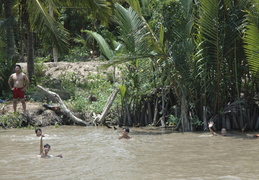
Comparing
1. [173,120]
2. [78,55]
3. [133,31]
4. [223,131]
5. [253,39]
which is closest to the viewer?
[253,39]

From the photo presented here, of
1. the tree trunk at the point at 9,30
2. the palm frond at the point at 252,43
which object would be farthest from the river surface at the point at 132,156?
the tree trunk at the point at 9,30

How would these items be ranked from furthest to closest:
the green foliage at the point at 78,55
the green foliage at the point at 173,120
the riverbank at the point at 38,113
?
the green foliage at the point at 78,55, the riverbank at the point at 38,113, the green foliage at the point at 173,120

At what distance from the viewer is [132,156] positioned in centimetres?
984

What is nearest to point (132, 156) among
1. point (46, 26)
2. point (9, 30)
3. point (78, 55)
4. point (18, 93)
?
point (18, 93)

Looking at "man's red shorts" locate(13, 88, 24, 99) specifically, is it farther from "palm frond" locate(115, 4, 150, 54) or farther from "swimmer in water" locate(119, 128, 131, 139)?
"swimmer in water" locate(119, 128, 131, 139)

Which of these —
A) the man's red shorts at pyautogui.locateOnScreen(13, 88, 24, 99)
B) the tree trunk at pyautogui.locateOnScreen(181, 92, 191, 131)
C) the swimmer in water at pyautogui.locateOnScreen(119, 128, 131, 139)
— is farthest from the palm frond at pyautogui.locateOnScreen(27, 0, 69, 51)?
the swimmer in water at pyautogui.locateOnScreen(119, 128, 131, 139)

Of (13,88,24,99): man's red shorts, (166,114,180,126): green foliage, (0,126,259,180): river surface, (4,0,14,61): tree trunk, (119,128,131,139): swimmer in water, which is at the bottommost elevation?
(0,126,259,180): river surface

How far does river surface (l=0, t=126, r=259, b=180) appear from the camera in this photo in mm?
7984

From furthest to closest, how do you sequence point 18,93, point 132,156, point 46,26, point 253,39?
point 46,26
point 18,93
point 253,39
point 132,156

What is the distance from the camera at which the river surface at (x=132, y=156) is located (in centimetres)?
798

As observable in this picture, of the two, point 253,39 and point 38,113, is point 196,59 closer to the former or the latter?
point 253,39

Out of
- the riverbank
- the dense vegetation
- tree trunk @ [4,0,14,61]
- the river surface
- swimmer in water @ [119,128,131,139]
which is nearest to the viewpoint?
the river surface

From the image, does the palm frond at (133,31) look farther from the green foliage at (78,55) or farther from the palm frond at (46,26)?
the green foliage at (78,55)

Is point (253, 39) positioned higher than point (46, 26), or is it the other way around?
point (46, 26)
